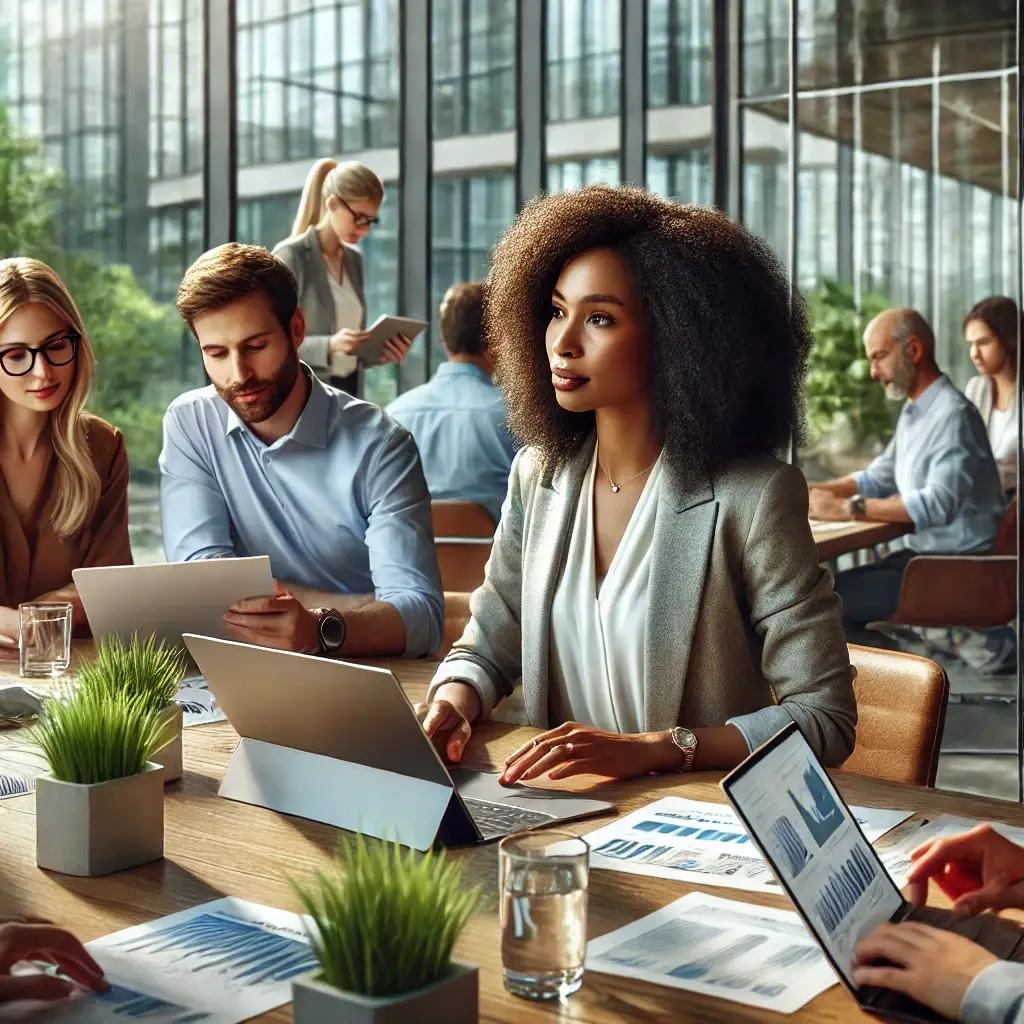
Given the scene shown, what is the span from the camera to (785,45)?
16.1 ft

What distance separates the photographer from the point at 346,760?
150 cm

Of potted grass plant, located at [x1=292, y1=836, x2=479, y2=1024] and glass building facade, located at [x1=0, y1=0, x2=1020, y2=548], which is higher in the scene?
glass building facade, located at [x1=0, y1=0, x2=1020, y2=548]

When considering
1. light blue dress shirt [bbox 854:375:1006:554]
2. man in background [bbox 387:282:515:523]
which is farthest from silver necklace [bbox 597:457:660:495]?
light blue dress shirt [bbox 854:375:1006:554]

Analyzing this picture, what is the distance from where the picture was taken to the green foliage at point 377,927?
873 mm

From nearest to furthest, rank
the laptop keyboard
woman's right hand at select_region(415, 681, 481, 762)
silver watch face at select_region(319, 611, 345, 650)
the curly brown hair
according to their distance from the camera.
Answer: the laptop keyboard < woman's right hand at select_region(415, 681, 481, 762) < the curly brown hair < silver watch face at select_region(319, 611, 345, 650)

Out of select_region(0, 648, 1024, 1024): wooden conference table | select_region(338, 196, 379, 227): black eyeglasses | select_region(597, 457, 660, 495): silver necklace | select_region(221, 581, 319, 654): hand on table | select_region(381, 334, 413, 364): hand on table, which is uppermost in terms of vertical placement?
select_region(338, 196, 379, 227): black eyeglasses

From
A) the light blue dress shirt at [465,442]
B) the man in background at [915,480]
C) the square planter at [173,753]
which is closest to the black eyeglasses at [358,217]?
the light blue dress shirt at [465,442]

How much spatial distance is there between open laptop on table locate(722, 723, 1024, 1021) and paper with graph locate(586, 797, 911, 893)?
0.41 feet

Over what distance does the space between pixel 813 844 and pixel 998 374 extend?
11.8 ft

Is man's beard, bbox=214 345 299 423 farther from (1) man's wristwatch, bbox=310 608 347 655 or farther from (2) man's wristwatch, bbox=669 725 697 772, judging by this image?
(2) man's wristwatch, bbox=669 725 697 772

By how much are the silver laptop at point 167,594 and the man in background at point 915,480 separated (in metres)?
2.83

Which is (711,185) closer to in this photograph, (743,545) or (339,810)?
(743,545)

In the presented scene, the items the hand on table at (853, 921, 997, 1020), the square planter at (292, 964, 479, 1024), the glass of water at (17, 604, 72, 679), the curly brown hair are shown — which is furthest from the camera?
the glass of water at (17, 604, 72, 679)

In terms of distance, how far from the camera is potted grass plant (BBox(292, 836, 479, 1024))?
2.85ft
